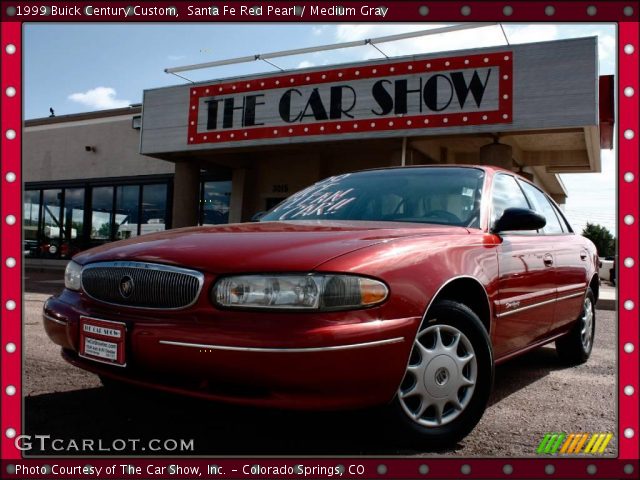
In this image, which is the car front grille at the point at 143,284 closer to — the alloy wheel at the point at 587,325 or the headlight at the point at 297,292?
the headlight at the point at 297,292

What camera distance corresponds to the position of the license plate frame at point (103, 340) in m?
2.33

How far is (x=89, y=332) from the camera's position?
8.16 feet

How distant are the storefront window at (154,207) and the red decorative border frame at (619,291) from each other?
15121 millimetres

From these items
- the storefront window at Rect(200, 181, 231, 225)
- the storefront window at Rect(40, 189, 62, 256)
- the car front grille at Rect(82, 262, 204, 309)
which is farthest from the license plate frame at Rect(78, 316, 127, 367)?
the storefront window at Rect(40, 189, 62, 256)

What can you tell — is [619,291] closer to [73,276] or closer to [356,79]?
[73,276]

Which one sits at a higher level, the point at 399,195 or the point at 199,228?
the point at 399,195

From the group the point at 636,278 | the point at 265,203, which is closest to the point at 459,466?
the point at 636,278

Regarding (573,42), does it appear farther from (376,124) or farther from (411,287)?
(411,287)

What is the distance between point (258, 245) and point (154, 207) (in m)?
15.0

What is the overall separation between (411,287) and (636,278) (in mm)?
931

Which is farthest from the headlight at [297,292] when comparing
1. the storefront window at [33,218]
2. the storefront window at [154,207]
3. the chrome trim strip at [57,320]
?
the storefront window at [33,218]

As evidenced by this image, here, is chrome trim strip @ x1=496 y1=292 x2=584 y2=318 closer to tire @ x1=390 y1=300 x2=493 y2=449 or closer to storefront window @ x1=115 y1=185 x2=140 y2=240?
tire @ x1=390 y1=300 x2=493 y2=449

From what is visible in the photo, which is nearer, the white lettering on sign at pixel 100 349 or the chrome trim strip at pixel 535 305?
the white lettering on sign at pixel 100 349

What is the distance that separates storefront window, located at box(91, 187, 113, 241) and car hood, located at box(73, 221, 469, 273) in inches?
616
